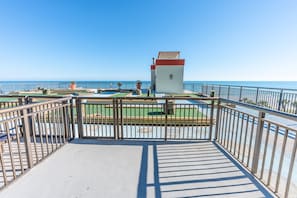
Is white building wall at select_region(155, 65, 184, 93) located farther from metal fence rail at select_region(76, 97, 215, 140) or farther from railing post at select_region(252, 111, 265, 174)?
railing post at select_region(252, 111, 265, 174)

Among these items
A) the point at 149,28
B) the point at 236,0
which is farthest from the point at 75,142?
the point at 149,28

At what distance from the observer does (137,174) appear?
6.08ft

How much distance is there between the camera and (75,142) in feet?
9.44

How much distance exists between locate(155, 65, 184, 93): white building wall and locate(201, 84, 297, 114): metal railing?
370cm

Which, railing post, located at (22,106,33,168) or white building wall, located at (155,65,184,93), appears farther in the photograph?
white building wall, located at (155,65,184,93)

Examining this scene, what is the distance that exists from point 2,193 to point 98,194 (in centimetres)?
106

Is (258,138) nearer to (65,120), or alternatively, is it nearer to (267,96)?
(65,120)

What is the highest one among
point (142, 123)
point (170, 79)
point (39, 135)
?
point (170, 79)

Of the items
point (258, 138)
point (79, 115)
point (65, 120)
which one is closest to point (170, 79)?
point (79, 115)

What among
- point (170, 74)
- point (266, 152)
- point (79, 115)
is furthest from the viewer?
point (170, 74)

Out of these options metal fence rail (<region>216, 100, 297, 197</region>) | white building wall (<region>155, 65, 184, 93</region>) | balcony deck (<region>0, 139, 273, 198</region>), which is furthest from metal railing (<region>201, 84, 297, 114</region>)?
balcony deck (<region>0, 139, 273, 198</region>)

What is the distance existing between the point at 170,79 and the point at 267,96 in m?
7.01

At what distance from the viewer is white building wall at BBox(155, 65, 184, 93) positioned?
39.2 feet

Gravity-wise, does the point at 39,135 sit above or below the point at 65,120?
below
